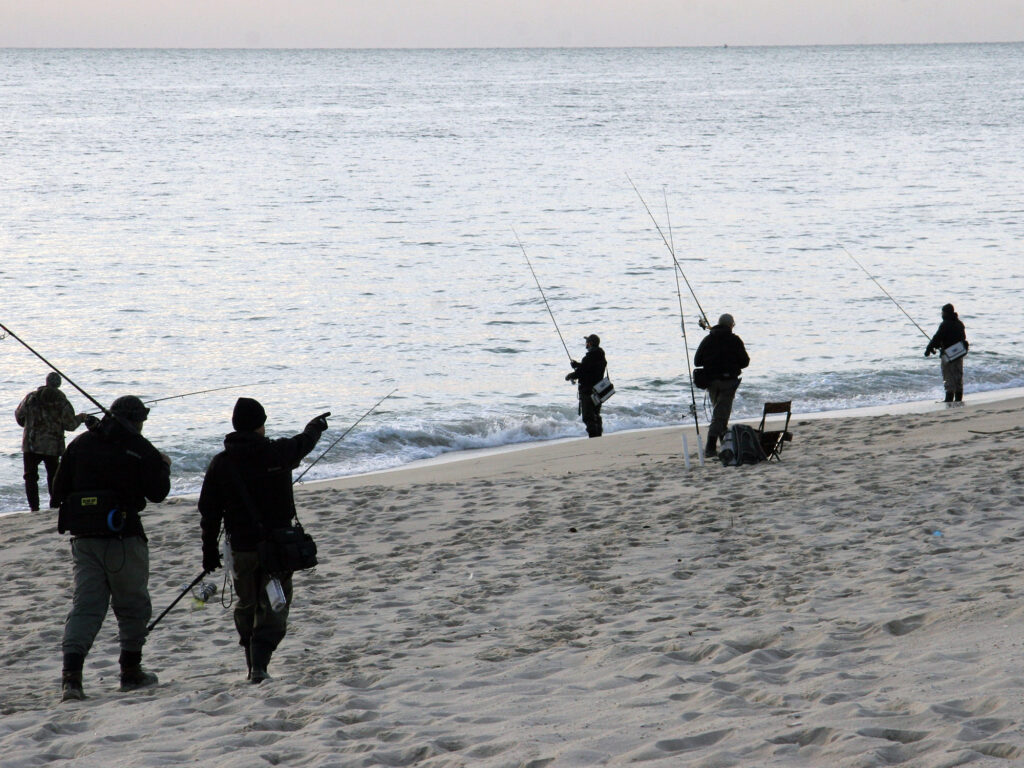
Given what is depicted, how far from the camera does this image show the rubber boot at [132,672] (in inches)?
225

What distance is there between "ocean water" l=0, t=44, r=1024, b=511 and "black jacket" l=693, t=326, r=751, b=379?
16.0 ft

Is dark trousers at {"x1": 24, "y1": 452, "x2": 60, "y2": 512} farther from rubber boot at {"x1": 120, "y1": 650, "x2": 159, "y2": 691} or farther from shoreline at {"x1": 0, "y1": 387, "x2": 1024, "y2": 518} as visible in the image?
rubber boot at {"x1": 120, "y1": 650, "x2": 159, "y2": 691}

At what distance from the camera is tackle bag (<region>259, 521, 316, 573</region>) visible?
17.3 feet

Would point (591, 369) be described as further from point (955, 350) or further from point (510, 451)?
point (955, 350)

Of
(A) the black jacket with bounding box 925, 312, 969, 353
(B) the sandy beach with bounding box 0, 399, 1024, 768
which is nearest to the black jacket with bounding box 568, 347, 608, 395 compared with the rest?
(B) the sandy beach with bounding box 0, 399, 1024, 768

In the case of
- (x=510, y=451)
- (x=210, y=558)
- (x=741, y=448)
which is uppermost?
(x=210, y=558)

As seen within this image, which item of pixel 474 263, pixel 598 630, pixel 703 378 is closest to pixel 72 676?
pixel 598 630

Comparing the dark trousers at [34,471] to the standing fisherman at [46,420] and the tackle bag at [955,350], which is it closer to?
the standing fisherman at [46,420]

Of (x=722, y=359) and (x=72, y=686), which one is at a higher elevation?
(x=722, y=359)

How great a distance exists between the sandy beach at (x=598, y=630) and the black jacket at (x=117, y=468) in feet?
3.17

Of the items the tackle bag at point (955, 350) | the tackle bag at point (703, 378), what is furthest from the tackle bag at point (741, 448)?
the tackle bag at point (955, 350)

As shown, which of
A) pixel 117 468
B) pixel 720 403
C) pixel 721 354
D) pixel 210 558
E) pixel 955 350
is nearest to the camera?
pixel 210 558

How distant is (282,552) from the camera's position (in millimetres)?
5285

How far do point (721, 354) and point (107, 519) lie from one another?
680cm
